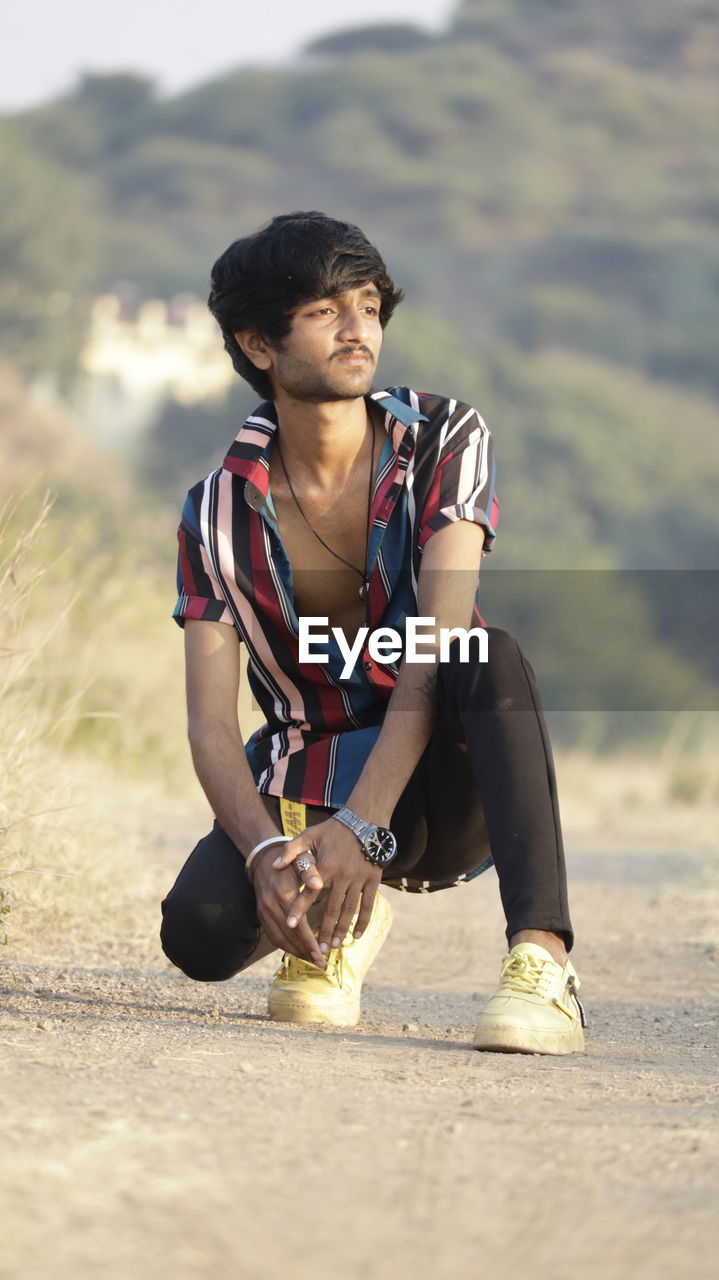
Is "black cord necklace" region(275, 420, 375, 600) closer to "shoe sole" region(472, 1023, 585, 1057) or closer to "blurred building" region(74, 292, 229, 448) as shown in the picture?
"shoe sole" region(472, 1023, 585, 1057)

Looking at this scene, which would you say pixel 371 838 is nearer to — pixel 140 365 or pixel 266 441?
pixel 266 441

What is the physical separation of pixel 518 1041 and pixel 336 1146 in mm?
754

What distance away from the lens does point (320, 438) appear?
2959 millimetres

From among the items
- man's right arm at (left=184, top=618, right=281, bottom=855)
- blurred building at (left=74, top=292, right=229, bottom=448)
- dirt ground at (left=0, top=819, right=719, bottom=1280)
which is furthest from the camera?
blurred building at (left=74, top=292, right=229, bottom=448)

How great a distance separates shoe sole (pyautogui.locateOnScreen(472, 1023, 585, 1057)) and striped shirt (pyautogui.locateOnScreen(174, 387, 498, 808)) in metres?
0.50

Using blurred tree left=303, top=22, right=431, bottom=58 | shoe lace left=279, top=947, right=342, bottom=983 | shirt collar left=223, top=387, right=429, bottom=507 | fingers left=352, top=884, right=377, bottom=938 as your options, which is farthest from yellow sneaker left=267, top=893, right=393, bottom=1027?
blurred tree left=303, top=22, right=431, bottom=58

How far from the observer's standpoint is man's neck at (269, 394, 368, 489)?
2.94 metres

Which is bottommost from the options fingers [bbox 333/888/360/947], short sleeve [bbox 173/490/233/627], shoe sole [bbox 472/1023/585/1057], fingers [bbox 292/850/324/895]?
shoe sole [bbox 472/1023/585/1057]

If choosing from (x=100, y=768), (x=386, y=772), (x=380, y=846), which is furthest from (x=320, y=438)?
(x=100, y=768)

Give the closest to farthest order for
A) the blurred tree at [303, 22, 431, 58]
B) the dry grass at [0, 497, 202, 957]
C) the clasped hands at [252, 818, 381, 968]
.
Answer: the clasped hands at [252, 818, 381, 968]
the dry grass at [0, 497, 202, 957]
the blurred tree at [303, 22, 431, 58]

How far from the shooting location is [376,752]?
2.62 meters

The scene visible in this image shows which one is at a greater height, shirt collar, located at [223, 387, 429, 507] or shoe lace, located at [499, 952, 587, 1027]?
shirt collar, located at [223, 387, 429, 507]

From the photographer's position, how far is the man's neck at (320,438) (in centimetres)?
294

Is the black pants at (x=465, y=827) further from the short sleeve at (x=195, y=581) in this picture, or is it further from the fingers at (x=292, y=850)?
the short sleeve at (x=195, y=581)
